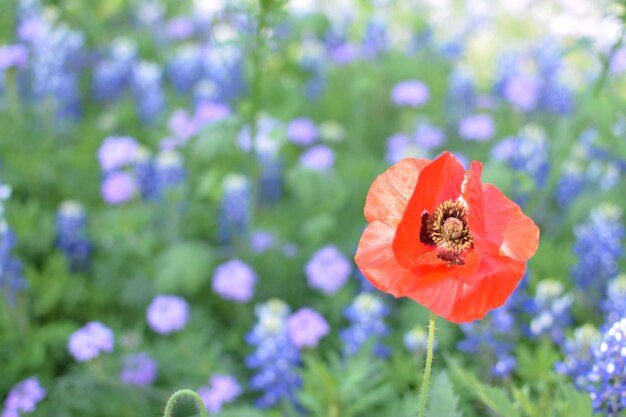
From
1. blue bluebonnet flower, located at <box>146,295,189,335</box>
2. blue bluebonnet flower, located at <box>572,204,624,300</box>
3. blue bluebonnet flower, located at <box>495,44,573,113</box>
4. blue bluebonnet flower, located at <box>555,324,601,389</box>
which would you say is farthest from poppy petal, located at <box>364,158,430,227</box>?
blue bluebonnet flower, located at <box>495,44,573,113</box>

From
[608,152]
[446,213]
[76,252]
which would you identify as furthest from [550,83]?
[446,213]

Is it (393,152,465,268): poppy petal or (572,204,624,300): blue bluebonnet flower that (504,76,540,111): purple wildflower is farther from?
(393,152,465,268): poppy petal

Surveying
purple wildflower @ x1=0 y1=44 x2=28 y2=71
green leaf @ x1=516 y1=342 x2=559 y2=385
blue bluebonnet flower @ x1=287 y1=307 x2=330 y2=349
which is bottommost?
green leaf @ x1=516 y1=342 x2=559 y2=385

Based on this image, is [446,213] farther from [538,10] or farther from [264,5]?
[538,10]

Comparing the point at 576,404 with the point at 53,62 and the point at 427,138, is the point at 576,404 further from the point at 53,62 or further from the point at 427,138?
the point at 53,62

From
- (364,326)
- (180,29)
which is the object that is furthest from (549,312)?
(180,29)

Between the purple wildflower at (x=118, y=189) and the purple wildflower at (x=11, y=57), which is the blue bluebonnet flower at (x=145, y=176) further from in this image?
the purple wildflower at (x=11, y=57)
